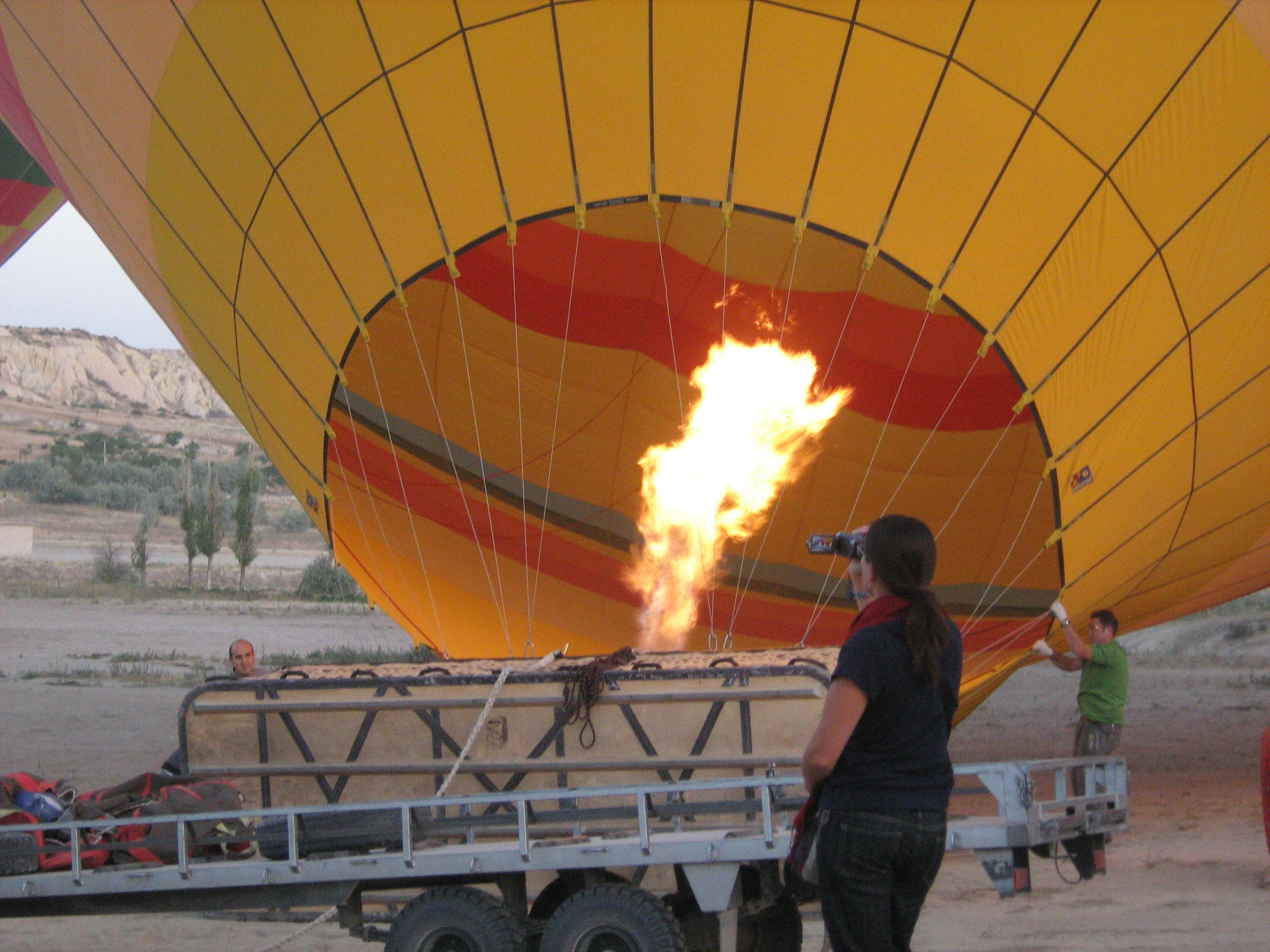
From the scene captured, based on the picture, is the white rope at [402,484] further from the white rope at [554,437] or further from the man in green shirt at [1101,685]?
the man in green shirt at [1101,685]

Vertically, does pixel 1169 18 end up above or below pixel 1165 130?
above

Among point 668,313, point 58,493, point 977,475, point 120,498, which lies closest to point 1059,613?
point 977,475

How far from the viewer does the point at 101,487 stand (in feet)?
146

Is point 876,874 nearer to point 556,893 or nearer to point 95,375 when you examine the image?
point 556,893

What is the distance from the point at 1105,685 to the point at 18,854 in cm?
532

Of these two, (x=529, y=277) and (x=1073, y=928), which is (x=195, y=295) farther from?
(x=1073, y=928)

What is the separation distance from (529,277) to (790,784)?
14.4 feet

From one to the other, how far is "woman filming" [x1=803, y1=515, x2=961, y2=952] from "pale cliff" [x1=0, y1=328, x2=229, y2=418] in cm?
6855

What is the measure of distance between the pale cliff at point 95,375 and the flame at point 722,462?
2469 inches

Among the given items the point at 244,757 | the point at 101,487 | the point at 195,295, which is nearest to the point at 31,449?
the point at 101,487

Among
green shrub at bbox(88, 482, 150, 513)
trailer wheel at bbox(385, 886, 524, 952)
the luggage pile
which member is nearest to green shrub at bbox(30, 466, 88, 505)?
green shrub at bbox(88, 482, 150, 513)

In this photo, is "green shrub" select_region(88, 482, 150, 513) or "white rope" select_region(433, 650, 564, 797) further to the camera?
"green shrub" select_region(88, 482, 150, 513)

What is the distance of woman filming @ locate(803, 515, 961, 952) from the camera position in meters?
2.77

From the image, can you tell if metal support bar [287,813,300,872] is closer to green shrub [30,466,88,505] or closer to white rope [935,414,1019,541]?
white rope [935,414,1019,541]
